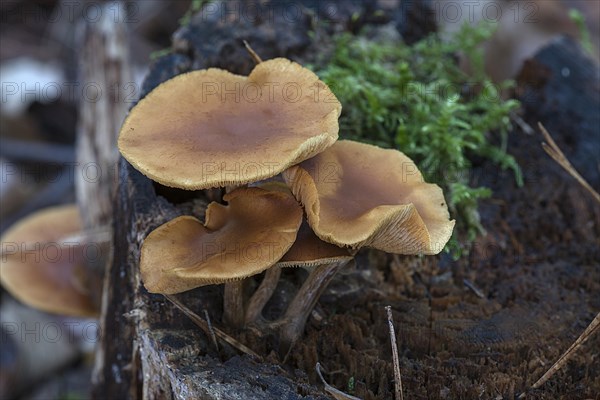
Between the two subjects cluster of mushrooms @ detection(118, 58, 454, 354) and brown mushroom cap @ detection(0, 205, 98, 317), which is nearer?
cluster of mushrooms @ detection(118, 58, 454, 354)

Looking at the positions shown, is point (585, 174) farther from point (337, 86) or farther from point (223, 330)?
point (223, 330)

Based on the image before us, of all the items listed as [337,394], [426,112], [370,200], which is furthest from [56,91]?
[337,394]

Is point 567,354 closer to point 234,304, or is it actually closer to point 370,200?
point 370,200

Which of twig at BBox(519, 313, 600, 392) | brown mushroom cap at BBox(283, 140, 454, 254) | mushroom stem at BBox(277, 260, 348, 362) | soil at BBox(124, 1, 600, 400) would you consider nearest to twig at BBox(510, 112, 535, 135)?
soil at BBox(124, 1, 600, 400)

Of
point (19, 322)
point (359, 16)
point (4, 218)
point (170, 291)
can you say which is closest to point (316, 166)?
point (170, 291)

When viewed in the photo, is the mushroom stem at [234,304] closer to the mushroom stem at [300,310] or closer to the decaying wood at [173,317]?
the decaying wood at [173,317]

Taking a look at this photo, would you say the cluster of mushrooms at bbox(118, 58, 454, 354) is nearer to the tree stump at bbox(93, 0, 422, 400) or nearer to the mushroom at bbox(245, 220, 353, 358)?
the mushroom at bbox(245, 220, 353, 358)
